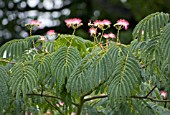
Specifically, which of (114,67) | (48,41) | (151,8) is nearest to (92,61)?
(114,67)

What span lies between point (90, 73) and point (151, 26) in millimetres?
305

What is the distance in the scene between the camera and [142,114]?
99.4 inches

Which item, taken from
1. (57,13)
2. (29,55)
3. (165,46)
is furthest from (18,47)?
(57,13)

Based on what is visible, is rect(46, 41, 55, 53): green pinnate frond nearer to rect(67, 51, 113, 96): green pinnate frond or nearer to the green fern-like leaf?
rect(67, 51, 113, 96): green pinnate frond

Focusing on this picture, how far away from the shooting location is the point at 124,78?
2.12 meters

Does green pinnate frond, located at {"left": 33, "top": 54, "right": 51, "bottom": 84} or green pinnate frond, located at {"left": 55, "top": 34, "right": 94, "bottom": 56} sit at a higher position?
green pinnate frond, located at {"left": 55, "top": 34, "right": 94, "bottom": 56}

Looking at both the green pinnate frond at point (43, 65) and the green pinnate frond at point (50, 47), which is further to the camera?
the green pinnate frond at point (50, 47)

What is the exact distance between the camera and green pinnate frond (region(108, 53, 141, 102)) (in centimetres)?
211

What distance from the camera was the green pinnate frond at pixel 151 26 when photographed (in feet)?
7.04

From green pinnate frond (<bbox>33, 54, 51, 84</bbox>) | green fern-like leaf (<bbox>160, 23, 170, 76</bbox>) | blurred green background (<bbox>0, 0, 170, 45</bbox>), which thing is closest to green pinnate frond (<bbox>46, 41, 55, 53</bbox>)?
green pinnate frond (<bbox>33, 54, 51, 84</bbox>)

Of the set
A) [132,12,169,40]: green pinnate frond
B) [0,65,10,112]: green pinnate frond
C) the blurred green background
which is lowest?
the blurred green background

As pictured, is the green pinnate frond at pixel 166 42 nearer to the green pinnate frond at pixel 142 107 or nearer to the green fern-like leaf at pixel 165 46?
the green fern-like leaf at pixel 165 46

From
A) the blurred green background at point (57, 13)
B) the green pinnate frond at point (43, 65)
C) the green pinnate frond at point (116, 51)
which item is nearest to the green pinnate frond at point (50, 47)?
the green pinnate frond at point (43, 65)

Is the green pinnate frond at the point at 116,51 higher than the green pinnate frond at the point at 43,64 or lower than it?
higher
